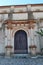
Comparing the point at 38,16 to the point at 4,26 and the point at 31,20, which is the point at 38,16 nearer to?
the point at 31,20

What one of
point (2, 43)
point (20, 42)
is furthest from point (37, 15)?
point (2, 43)

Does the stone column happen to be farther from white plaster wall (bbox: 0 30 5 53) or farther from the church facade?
white plaster wall (bbox: 0 30 5 53)

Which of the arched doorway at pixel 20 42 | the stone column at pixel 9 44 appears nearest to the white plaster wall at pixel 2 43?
the stone column at pixel 9 44

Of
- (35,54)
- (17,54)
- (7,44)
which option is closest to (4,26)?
(7,44)

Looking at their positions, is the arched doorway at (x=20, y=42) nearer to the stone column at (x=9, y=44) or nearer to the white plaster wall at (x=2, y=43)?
the stone column at (x=9, y=44)

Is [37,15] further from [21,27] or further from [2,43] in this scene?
[2,43]

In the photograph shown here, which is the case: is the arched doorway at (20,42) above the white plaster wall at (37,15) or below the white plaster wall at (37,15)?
below

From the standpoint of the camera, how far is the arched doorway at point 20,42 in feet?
49.1

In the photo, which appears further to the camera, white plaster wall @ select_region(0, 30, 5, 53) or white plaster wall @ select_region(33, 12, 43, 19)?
white plaster wall @ select_region(33, 12, 43, 19)

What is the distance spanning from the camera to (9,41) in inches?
584

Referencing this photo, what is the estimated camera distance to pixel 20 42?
50.2 ft

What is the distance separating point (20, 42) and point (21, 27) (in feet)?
4.91

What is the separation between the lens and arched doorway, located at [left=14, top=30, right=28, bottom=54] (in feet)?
49.1

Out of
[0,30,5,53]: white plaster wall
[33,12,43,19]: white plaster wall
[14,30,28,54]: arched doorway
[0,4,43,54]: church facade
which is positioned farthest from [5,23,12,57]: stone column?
[33,12,43,19]: white plaster wall
